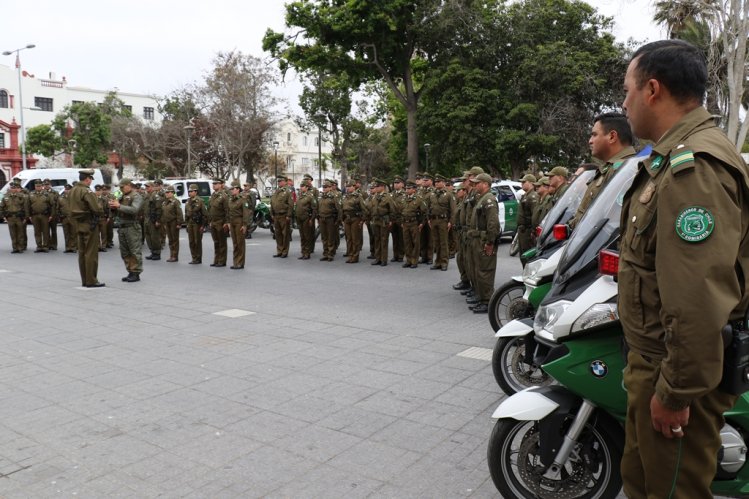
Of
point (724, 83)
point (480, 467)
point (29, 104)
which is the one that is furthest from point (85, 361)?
point (29, 104)

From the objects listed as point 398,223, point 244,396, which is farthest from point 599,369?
point 398,223

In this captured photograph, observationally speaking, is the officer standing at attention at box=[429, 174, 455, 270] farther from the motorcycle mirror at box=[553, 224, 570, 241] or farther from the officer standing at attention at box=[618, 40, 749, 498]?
the officer standing at attention at box=[618, 40, 749, 498]

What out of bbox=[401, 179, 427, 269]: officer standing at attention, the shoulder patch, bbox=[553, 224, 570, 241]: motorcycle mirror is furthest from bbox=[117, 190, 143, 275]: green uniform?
the shoulder patch

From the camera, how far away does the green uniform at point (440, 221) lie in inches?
521

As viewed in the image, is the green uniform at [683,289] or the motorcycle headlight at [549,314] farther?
the motorcycle headlight at [549,314]

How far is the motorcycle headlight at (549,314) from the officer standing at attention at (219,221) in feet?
37.9

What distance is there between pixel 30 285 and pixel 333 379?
8.15m

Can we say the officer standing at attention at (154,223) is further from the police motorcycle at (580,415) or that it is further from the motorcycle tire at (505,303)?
the police motorcycle at (580,415)

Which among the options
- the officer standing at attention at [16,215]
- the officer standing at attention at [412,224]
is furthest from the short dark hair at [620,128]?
the officer standing at attention at [16,215]

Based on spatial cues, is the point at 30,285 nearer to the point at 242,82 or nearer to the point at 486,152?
the point at 486,152

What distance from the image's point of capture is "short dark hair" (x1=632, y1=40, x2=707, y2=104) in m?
2.15

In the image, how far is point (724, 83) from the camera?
900 inches

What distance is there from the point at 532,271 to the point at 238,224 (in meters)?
9.57

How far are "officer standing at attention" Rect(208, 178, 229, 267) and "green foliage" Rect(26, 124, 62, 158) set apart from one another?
1688 inches
